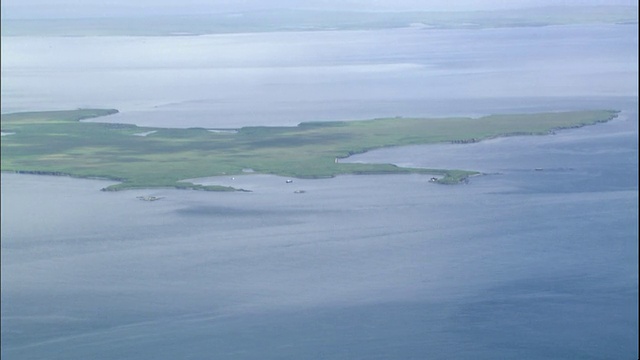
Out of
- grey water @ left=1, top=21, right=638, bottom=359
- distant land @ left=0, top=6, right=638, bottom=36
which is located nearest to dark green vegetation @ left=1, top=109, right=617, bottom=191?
grey water @ left=1, top=21, right=638, bottom=359

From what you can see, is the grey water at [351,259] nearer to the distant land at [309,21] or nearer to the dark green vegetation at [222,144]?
the dark green vegetation at [222,144]

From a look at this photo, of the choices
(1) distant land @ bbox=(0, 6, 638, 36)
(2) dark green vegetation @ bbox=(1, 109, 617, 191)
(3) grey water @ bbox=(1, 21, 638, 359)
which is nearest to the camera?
(3) grey water @ bbox=(1, 21, 638, 359)

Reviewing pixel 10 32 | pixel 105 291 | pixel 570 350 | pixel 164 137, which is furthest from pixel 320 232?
pixel 10 32

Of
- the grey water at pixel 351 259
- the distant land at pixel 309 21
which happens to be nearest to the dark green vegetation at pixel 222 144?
the grey water at pixel 351 259

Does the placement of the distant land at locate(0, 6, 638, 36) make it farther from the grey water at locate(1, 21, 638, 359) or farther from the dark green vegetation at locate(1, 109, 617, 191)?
the grey water at locate(1, 21, 638, 359)

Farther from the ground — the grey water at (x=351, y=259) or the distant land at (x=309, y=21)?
the distant land at (x=309, y=21)

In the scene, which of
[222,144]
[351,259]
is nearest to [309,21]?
[222,144]

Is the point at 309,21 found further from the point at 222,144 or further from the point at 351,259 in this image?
the point at 351,259
